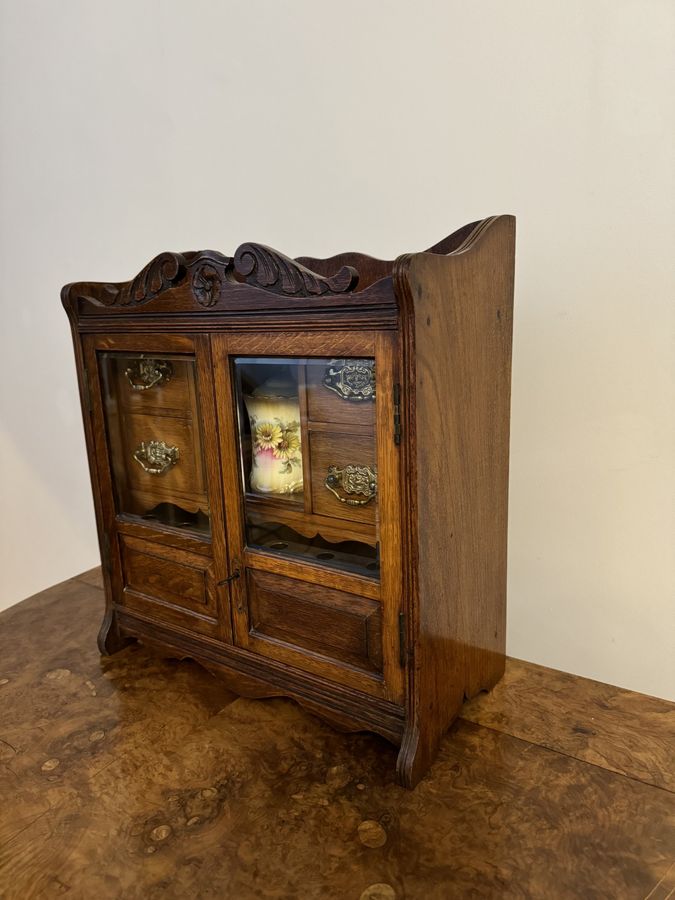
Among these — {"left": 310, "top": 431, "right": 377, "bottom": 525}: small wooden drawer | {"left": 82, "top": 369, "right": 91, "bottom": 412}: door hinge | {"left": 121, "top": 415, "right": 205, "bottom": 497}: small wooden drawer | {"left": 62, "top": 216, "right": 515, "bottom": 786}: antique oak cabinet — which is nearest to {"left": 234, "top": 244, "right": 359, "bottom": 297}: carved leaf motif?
{"left": 62, "top": 216, "right": 515, "bottom": 786}: antique oak cabinet

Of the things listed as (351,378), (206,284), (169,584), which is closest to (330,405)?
(351,378)

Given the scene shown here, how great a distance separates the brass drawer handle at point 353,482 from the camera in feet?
3.32

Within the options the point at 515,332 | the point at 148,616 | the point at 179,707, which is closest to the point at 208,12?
the point at 515,332

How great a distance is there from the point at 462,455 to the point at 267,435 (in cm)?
34

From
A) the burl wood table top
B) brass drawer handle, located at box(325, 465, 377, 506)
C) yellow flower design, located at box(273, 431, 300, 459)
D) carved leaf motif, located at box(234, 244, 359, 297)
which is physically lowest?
the burl wood table top

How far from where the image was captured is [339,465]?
1.05 meters

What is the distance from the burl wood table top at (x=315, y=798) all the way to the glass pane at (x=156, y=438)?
341mm

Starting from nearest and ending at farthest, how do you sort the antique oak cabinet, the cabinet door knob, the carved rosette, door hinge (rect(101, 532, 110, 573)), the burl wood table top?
1. the burl wood table top
2. the antique oak cabinet
3. the carved rosette
4. the cabinet door knob
5. door hinge (rect(101, 532, 110, 573))

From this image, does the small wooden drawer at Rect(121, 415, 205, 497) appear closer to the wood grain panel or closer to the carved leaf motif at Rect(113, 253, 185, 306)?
the carved leaf motif at Rect(113, 253, 185, 306)

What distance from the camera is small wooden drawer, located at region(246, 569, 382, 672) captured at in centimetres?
102

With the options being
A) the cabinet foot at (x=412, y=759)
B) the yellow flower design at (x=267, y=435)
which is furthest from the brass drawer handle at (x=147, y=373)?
the cabinet foot at (x=412, y=759)

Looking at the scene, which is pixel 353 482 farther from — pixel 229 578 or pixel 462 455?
pixel 229 578

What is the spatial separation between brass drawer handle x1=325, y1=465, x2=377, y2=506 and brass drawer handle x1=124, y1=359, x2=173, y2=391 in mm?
387

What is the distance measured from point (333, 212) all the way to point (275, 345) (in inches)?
22.5
